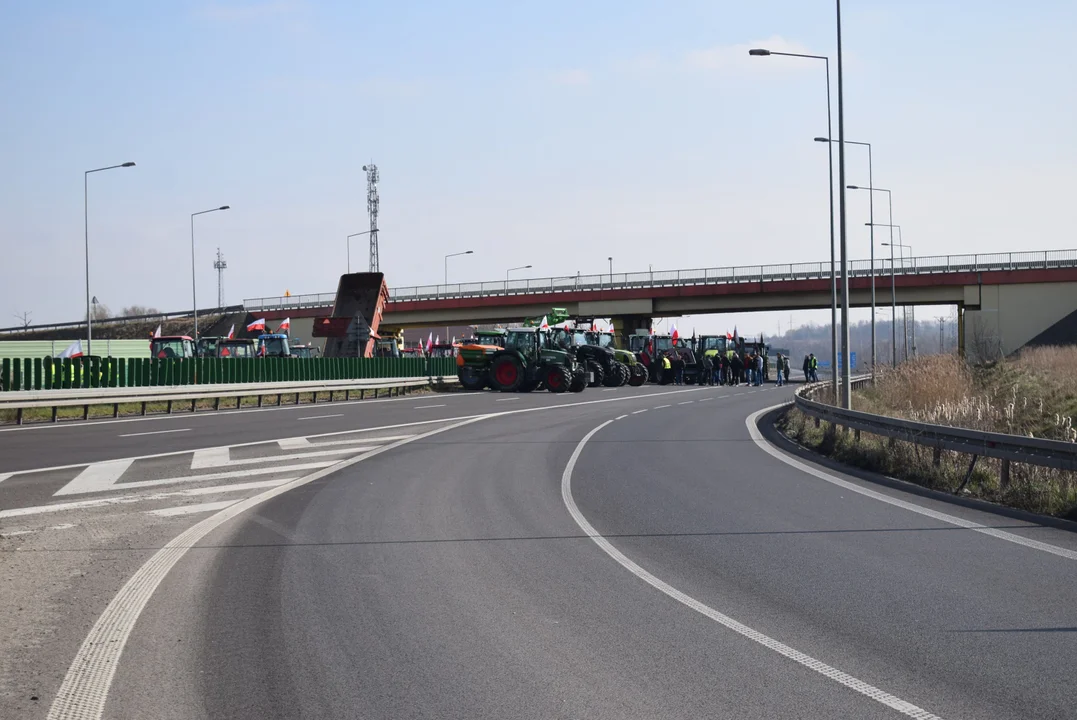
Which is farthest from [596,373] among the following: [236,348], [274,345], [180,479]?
[180,479]

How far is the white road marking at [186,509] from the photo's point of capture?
11.6m

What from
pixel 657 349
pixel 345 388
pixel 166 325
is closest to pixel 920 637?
pixel 345 388

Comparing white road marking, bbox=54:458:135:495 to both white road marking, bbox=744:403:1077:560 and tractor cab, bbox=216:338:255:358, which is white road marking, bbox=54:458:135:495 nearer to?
white road marking, bbox=744:403:1077:560

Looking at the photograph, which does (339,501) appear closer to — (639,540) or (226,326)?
(639,540)

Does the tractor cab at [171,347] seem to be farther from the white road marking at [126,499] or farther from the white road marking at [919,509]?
the white road marking at [126,499]

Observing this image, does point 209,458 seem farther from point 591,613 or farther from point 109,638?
point 591,613

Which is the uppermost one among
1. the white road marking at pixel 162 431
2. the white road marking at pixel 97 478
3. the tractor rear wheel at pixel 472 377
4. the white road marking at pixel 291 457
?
the tractor rear wheel at pixel 472 377

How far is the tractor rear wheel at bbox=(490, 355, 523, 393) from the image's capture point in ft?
135

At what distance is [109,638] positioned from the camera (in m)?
6.59

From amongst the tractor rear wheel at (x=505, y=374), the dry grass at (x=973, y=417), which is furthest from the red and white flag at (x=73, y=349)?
the dry grass at (x=973, y=417)

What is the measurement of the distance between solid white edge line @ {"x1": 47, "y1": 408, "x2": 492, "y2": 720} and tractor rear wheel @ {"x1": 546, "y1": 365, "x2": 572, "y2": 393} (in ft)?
97.0

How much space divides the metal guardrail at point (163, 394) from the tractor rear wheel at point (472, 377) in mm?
4166

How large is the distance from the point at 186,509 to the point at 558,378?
2906 centimetres

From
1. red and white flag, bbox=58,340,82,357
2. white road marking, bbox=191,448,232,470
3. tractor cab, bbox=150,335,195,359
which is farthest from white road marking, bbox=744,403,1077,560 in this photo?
red and white flag, bbox=58,340,82,357
